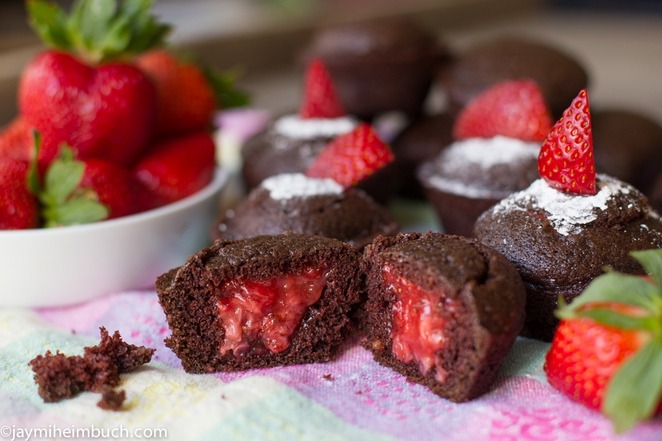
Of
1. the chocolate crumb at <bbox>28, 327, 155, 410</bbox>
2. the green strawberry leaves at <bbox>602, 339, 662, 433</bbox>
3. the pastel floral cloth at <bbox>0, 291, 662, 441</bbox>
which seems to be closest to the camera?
the green strawberry leaves at <bbox>602, 339, 662, 433</bbox>

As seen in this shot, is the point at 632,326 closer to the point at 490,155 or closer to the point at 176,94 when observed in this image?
the point at 490,155

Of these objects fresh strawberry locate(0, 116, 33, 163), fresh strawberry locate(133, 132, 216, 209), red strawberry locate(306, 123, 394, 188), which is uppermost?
red strawberry locate(306, 123, 394, 188)

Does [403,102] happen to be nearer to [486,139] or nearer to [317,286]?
[486,139]

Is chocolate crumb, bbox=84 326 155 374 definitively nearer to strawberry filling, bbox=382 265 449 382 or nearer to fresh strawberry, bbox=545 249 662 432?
strawberry filling, bbox=382 265 449 382

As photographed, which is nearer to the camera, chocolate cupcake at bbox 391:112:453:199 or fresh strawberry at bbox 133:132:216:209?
fresh strawberry at bbox 133:132:216:209

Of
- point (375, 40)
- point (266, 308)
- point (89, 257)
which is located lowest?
point (89, 257)

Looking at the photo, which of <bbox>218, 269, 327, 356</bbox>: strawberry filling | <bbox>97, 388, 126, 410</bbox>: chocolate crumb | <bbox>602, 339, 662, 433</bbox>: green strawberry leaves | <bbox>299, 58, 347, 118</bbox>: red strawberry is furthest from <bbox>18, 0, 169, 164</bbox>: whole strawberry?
<bbox>602, 339, 662, 433</bbox>: green strawberry leaves

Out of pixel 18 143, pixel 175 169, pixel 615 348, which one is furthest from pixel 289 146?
pixel 615 348

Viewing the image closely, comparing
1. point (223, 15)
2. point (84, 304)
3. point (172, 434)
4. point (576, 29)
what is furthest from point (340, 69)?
point (576, 29)
